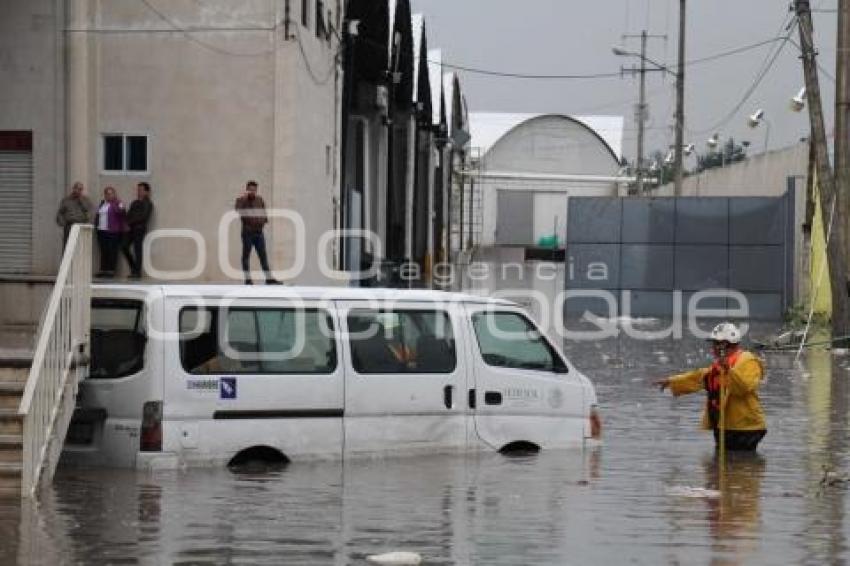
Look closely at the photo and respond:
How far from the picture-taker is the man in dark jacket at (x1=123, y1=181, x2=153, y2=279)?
25219mm

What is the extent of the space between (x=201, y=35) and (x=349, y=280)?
7.68 metres

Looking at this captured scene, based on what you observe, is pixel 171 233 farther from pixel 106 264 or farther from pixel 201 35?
pixel 201 35

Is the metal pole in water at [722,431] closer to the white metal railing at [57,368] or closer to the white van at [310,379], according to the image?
the white van at [310,379]

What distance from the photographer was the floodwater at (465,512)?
8.91m

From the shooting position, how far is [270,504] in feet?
34.6

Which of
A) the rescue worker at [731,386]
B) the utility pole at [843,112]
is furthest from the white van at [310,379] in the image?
the utility pole at [843,112]

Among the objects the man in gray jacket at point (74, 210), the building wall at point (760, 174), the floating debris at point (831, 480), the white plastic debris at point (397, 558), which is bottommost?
the floating debris at point (831, 480)

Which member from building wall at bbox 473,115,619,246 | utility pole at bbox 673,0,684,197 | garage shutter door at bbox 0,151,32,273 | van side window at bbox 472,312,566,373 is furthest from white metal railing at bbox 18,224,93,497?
building wall at bbox 473,115,619,246

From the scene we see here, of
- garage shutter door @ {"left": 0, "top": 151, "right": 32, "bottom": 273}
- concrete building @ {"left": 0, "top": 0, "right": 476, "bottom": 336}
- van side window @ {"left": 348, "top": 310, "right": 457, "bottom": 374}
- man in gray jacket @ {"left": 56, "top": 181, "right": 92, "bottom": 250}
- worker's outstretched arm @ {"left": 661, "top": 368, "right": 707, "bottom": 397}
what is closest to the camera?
van side window @ {"left": 348, "top": 310, "right": 457, "bottom": 374}

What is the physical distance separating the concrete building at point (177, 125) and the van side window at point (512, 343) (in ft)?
42.2

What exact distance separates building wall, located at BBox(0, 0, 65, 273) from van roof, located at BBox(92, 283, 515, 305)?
1324 cm

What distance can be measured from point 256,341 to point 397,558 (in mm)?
3930

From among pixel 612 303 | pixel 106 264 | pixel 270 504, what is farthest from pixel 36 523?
pixel 612 303

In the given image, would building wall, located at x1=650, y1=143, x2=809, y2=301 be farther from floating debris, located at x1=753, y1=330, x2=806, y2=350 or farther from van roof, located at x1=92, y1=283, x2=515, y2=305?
van roof, located at x1=92, y1=283, x2=515, y2=305
